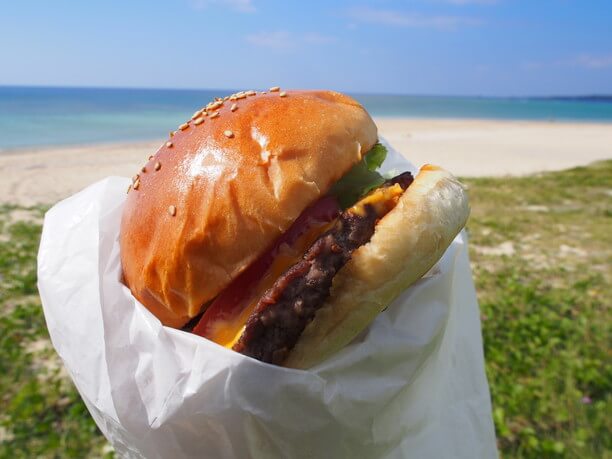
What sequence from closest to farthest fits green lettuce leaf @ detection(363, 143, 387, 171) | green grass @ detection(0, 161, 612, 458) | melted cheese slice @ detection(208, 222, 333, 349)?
melted cheese slice @ detection(208, 222, 333, 349) < green lettuce leaf @ detection(363, 143, 387, 171) < green grass @ detection(0, 161, 612, 458)

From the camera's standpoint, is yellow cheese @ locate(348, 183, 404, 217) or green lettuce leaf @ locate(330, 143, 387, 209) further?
green lettuce leaf @ locate(330, 143, 387, 209)

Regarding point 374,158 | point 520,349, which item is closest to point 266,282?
point 374,158

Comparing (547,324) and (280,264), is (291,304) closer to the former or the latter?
(280,264)

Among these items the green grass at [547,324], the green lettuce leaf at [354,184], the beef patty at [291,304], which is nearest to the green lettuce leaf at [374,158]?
the green lettuce leaf at [354,184]

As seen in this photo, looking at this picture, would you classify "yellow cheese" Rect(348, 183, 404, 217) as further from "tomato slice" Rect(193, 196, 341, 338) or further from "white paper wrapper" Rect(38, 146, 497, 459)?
"white paper wrapper" Rect(38, 146, 497, 459)

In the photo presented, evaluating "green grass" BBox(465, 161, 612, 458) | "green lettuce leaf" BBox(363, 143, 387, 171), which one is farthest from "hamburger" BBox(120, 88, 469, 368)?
"green grass" BBox(465, 161, 612, 458)

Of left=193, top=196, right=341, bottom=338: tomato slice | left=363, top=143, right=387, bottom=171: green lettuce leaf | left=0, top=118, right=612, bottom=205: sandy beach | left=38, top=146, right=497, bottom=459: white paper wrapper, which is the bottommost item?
left=0, top=118, right=612, bottom=205: sandy beach

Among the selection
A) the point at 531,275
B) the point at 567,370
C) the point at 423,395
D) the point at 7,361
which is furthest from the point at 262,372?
the point at 531,275
